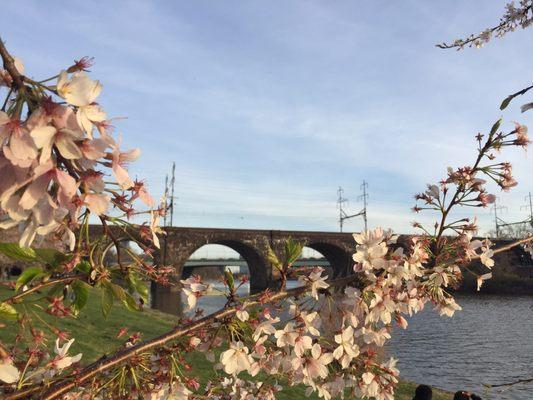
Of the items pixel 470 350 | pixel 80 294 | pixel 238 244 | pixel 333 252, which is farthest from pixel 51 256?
pixel 333 252

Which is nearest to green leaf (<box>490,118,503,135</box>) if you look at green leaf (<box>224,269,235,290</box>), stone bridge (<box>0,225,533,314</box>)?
green leaf (<box>224,269,235,290</box>)

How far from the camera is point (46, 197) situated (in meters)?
0.81

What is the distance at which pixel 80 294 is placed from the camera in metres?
1.41

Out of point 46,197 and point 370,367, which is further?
point 370,367

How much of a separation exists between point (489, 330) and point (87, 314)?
62.0 feet

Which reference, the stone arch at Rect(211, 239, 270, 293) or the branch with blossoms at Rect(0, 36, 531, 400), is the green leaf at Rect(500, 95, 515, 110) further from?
the stone arch at Rect(211, 239, 270, 293)

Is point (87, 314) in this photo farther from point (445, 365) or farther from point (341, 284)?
point (341, 284)

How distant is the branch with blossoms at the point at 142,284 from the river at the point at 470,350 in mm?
9047

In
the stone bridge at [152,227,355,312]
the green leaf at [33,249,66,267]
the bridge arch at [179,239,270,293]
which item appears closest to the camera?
the green leaf at [33,249,66,267]

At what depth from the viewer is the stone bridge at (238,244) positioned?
3803 cm

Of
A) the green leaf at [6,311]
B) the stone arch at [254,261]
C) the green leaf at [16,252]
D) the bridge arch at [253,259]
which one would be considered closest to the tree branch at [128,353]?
the green leaf at [6,311]

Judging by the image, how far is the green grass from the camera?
31.4 ft

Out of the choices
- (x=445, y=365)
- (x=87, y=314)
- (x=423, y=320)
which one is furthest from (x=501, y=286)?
(x=87, y=314)

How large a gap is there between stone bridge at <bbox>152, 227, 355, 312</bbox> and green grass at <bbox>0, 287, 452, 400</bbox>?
18.3 meters
